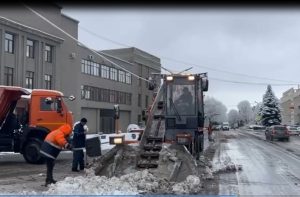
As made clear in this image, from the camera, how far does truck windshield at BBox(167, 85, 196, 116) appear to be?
16.8m

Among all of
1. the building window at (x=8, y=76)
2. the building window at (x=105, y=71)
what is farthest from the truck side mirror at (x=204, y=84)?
the building window at (x=105, y=71)

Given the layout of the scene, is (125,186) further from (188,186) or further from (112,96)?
(112,96)

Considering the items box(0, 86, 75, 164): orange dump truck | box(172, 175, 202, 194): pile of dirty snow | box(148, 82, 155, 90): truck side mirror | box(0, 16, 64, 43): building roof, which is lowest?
box(172, 175, 202, 194): pile of dirty snow

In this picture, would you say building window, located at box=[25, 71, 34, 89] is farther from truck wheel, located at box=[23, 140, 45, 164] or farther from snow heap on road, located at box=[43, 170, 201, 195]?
snow heap on road, located at box=[43, 170, 201, 195]

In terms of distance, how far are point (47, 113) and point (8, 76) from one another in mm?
25645

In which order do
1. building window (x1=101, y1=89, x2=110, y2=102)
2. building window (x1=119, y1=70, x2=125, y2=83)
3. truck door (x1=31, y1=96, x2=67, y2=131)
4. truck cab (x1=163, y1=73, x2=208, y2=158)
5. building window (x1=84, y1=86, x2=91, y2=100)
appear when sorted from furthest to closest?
building window (x1=119, y1=70, x2=125, y2=83), building window (x1=101, y1=89, x2=110, y2=102), building window (x1=84, y1=86, x2=91, y2=100), truck door (x1=31, y1=96, x2=67, y2=131), truck cab (x1=163, y1=73, x2=208, y2=158)

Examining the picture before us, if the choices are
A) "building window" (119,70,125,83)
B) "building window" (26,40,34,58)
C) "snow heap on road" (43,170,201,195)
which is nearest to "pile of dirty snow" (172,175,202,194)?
"snow heap on road" (43,170,201,195)

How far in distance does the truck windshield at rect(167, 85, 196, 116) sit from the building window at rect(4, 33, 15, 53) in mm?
28094

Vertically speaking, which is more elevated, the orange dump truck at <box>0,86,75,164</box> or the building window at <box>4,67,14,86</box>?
the building window at <box>4,67,14,86</box>

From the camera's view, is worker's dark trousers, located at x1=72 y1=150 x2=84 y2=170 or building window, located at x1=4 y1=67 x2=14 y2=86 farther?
building window, located at x1=4 y1=67 x2=14 y2=86

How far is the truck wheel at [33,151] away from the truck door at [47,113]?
0.71 m

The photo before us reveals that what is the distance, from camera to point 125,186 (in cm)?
1031

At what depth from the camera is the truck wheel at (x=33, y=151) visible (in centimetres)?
1730

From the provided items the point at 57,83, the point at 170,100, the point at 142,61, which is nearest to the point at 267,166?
the point at 170,100
